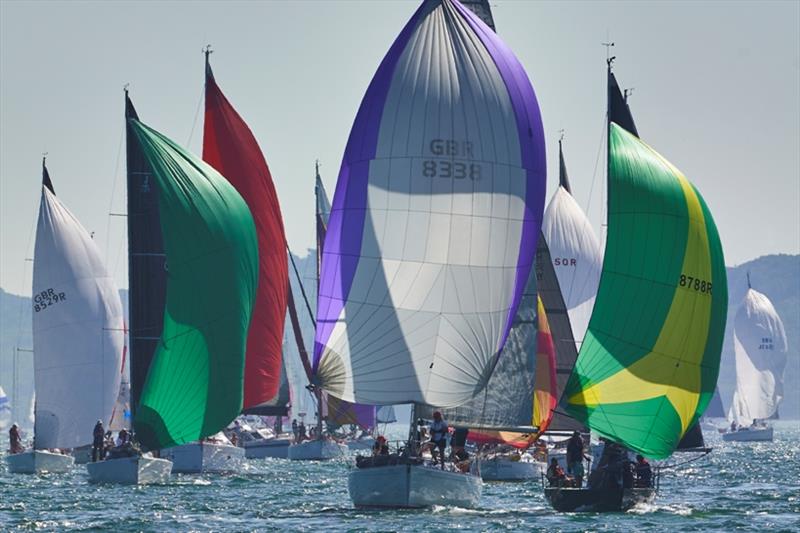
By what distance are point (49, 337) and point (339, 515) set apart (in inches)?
758

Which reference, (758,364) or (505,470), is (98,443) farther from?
(758,364)

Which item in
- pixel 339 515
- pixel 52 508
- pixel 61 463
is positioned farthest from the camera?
pixel 61 463

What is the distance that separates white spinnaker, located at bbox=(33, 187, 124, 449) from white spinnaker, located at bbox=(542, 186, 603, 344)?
1659 cm

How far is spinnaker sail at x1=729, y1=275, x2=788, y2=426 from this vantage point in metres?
117

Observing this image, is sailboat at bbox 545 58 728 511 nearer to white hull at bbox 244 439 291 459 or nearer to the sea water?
the sea water

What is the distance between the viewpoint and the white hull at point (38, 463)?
54469 mm

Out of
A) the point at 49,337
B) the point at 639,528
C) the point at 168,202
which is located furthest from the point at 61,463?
the point at 639,528

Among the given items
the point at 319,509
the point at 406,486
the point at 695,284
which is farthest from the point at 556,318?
the point at 406,486

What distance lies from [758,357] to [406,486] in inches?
3446

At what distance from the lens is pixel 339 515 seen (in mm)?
33875

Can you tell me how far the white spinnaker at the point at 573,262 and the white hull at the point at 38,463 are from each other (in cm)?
1821

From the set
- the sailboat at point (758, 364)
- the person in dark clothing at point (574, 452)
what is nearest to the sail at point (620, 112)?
the person in dark clothing at point (574, 452)

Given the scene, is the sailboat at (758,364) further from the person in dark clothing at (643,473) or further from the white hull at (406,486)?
the white hull at (406,486)

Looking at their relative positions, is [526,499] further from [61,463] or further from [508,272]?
[61,463]
